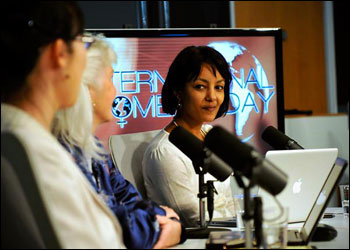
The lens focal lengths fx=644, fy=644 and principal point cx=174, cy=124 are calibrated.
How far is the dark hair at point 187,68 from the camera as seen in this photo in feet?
10.0

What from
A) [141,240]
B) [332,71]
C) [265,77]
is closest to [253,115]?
[265,77]

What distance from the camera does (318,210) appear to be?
2006mm

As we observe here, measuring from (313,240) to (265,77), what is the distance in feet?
7.56

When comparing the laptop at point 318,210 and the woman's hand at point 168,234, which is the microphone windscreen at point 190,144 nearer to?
the woman's hand at point 168,234

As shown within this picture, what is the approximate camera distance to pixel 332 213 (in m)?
2.65

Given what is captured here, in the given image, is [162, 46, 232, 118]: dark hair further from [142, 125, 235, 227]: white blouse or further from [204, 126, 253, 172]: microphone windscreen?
[204, 126, 253, 172]: microphone windscreen

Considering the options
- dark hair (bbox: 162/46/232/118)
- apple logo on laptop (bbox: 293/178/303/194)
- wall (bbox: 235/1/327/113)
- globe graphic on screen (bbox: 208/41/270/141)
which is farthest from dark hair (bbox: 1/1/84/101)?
wall (bbox: 235/1/327/113)

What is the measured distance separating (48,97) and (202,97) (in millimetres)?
1587

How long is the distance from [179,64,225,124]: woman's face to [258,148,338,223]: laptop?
83 cm

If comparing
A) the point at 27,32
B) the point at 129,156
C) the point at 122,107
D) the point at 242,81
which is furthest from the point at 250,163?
the point at 242,81

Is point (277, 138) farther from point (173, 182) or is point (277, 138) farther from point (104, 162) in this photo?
point (104, 162)

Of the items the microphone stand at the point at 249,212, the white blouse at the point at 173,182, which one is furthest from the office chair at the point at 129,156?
the microphone stand at the point at 249,212

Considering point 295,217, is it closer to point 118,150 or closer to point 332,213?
point 332,213

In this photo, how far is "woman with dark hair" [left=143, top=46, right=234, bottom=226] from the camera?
2.84 meters
